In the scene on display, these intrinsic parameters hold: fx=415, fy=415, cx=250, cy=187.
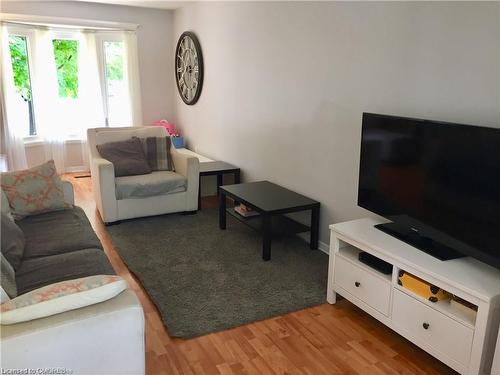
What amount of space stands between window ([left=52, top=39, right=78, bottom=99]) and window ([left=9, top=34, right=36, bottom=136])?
14.5 inches

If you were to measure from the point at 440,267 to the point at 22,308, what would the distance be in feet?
5.68

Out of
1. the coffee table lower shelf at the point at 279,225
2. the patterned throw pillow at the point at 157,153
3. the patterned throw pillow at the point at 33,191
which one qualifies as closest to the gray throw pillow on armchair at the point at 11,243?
the patterned throw pillow at the point at 33,191

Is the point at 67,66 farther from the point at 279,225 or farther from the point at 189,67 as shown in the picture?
the point at 279,225

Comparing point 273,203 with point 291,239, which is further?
point 291,239

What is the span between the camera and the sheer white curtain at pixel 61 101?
541cm

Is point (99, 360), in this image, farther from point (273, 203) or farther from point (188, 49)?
point (188, 49)

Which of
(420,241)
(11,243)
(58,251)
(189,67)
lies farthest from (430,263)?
(189,67)

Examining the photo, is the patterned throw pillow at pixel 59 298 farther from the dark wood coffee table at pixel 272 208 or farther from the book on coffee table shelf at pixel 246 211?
the book on coffee table shelf at pixel 246 211

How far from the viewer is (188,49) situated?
18.0 feet

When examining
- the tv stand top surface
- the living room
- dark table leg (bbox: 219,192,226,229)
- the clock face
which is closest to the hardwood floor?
the living room

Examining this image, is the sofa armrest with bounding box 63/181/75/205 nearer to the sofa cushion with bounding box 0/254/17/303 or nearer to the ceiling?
the sofa cushion with bounding box 0/254/17/303

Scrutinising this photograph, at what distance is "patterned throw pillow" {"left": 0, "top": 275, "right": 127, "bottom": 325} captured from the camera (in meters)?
1.37

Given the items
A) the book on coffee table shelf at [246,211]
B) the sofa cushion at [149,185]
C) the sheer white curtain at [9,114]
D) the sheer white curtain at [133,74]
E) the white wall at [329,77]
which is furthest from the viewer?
the sheer white curtain at [133,74]

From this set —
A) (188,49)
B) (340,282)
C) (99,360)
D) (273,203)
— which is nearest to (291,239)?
(273,203)
